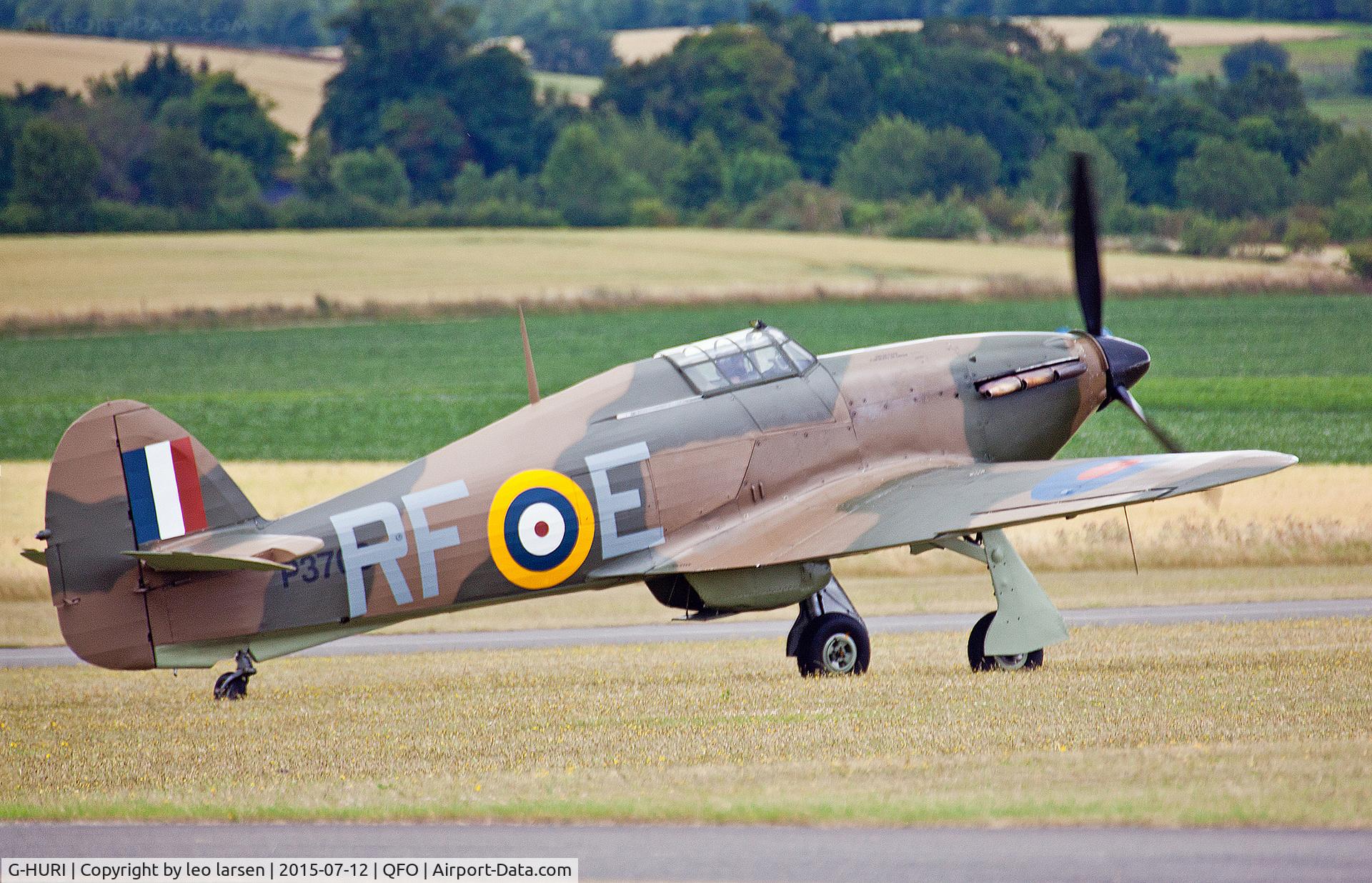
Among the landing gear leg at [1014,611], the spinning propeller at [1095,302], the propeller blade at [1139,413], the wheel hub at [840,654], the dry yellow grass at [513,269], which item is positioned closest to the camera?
the landing gear leg at [1014,611]

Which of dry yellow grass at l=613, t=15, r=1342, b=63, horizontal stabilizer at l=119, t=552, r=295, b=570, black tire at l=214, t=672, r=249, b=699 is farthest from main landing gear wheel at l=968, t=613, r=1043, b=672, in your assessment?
dry yellow grass at l=613, t=15, r=1342, b=63

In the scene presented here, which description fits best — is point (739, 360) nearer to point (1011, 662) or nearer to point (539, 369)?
point (1011, 662)

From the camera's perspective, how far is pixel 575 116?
7981 cm

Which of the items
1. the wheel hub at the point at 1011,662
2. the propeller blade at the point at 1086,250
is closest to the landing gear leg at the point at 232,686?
the wheel hub at the point at 1011,662

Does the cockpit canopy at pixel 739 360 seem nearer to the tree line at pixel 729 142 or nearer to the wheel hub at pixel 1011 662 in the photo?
the wheel hub at pixel 1011 662

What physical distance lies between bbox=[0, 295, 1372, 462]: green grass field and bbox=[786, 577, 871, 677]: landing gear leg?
19.2 metres

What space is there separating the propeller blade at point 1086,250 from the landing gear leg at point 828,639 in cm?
385

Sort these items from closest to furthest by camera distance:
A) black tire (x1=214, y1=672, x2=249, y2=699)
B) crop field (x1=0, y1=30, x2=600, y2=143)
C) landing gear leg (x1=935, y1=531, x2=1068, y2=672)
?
landing gear leg (x1=935, y1=531, x2=1068, y2=672)
black tire (x1=214, y1=672, x2=249, y2=699)
crop field (x1=0, y1=30, x2=600, y2=143)

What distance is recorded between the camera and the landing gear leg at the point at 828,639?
1353cm

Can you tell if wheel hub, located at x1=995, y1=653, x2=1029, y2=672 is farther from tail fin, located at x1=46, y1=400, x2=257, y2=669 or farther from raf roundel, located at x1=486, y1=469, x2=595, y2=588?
tail fin, located at x1=46, y1=400, x2=257, y2=669

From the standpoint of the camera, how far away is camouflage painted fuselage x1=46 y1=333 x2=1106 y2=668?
39.7ft

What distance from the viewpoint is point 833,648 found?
13570mm

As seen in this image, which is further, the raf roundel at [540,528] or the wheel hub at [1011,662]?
the wheel hub at [1011,662]

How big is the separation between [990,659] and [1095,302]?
380cm
